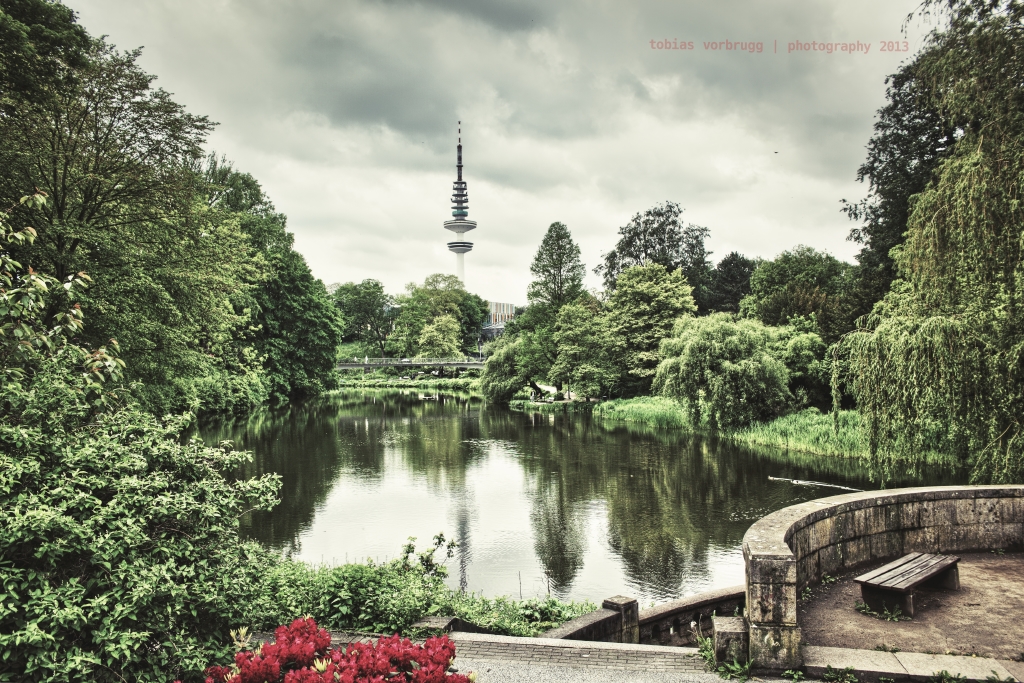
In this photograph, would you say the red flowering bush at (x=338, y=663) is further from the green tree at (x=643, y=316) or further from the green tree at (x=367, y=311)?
the green tree at (x=367, y=311)

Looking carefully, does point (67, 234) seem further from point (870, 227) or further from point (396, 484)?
point (870, 227)

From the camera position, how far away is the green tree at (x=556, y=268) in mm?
49375

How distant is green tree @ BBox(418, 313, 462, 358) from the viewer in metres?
73.1

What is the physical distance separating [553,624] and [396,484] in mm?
12485

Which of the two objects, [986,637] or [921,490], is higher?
[921,490]

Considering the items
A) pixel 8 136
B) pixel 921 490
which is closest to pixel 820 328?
pixel 921 490

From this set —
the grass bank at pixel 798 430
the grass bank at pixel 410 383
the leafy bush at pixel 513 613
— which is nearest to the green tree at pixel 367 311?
the grass bank at pixel 410 383

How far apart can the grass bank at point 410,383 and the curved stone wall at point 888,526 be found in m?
57.2

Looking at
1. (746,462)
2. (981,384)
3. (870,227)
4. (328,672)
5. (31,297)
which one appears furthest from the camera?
(870,227)

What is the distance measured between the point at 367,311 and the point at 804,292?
180ft

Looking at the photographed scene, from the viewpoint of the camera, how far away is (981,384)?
1130cm

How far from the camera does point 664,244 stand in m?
57.1

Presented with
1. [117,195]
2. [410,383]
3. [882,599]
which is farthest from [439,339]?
[882,599]

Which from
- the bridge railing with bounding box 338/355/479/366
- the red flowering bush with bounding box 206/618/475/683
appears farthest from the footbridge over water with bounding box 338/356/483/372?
the red flowering bush with bounding box 206/618/475/683
